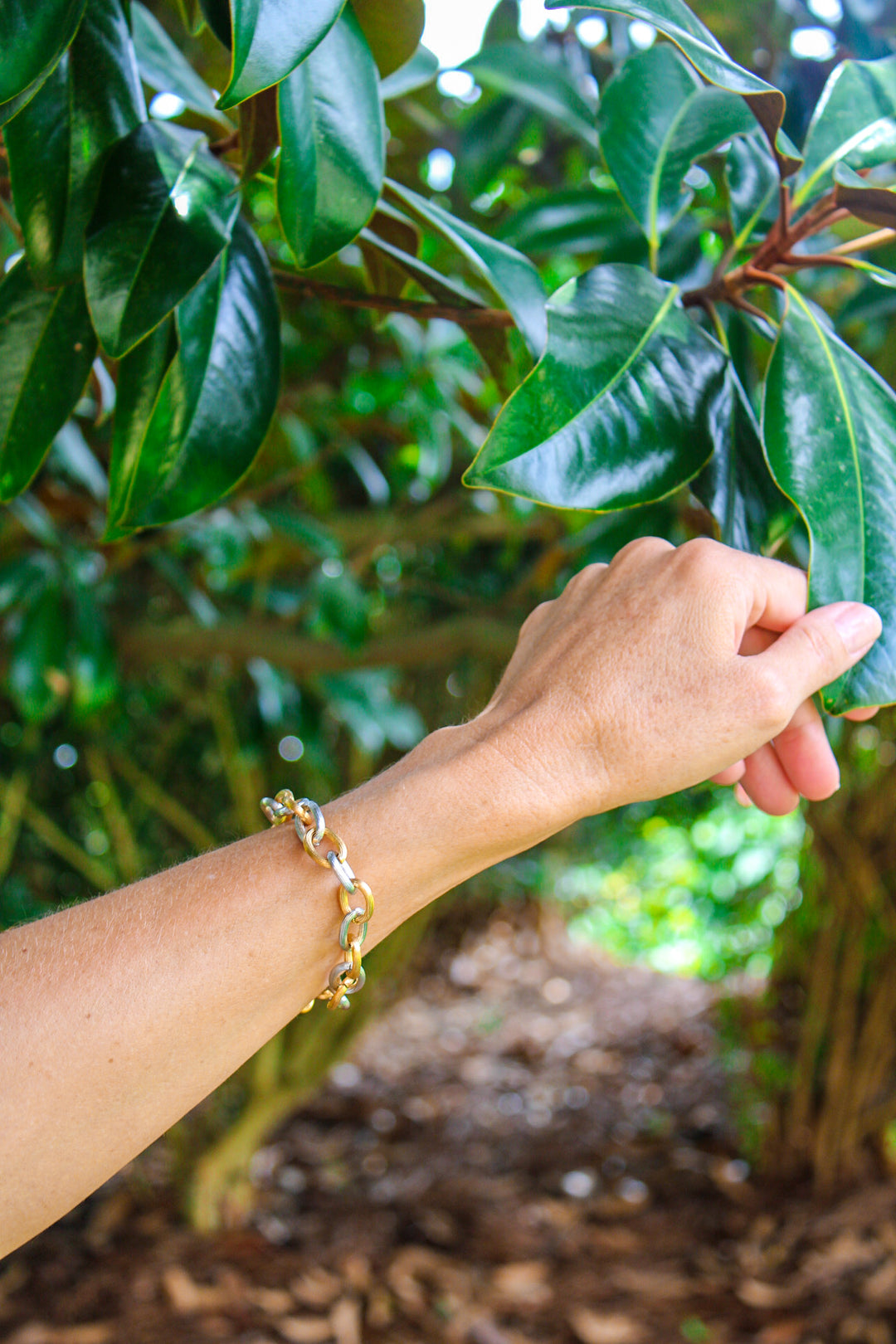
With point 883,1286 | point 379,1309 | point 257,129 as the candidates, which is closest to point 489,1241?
point 379,1309

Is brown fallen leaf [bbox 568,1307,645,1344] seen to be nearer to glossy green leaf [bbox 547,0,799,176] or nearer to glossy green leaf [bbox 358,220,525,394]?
glossy green leaf [bbox 358,220,525,394]

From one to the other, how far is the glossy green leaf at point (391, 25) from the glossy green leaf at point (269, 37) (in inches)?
6.2

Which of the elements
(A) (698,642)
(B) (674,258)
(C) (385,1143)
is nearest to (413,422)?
(B) (674,258)

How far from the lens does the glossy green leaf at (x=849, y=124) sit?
57 cm

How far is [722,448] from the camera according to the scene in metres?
0.59

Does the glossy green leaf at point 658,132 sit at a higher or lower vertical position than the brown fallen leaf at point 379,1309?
higher

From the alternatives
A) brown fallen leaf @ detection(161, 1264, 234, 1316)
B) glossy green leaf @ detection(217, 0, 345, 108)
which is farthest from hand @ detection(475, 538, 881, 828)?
brown fallen leaf @ detection(161, 1264, 234, 1316)

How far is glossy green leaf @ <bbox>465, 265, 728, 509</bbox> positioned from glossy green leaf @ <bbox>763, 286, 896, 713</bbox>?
0.05m

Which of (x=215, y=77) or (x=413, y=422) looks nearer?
(x=215, y=77)

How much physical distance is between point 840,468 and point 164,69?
0.57 meters

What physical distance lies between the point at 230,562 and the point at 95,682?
302 millimetres

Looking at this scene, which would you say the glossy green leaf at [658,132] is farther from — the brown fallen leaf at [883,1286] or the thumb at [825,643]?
the brown fallen leaf at [883,1286]

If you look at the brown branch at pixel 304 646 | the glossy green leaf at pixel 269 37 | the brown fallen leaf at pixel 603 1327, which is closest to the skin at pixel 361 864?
the glossy green leaf at pixel 269 37

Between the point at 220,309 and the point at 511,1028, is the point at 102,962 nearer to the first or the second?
the point at 220,309
